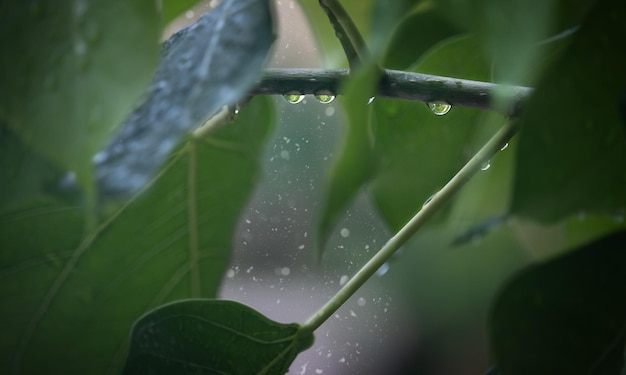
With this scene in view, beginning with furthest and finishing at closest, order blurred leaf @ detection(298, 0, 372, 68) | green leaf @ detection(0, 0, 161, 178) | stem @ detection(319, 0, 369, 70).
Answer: blurred leaf @ detection(298, 0, 372, 68) → stem @ detection(319, 0, 369, 70) → green leaf @ detection(0, 0, 161, 178)

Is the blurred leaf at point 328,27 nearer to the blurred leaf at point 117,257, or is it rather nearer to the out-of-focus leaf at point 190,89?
the blurred leaf at point 117,257

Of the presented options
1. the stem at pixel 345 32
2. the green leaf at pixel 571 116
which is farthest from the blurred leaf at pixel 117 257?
the green leaf at pixel 571 116

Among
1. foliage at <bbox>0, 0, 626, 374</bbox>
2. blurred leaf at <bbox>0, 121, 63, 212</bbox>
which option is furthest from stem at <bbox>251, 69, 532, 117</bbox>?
blurred leaf at <bbox>0, 121, 63, 212</bbox>

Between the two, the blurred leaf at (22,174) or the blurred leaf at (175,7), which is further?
the blurred leaf at (175,7)

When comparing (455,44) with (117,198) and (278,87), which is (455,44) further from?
(117,198)

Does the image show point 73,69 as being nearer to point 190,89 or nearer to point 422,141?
point 190,89

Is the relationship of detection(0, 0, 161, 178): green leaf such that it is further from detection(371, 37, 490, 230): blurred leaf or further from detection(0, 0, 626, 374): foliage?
detection(371, 37, 490, 230): blurred leaf

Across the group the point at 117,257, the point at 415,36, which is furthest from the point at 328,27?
the point at 117,257
